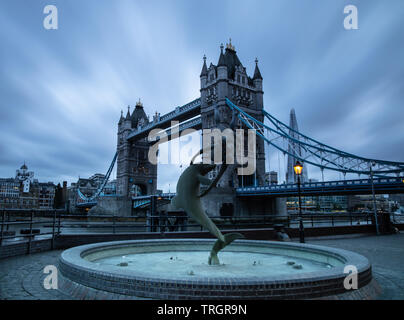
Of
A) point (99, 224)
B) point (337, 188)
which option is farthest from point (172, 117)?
point (99, 224)

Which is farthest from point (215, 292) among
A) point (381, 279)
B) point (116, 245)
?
point (116, 245)

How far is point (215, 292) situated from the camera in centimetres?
351

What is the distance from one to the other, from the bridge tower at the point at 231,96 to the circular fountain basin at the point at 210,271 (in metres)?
33.9

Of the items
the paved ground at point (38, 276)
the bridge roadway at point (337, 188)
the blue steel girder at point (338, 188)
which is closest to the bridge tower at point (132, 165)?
the bridge roadway at point (337, 188)

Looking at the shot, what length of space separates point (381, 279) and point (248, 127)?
38972mm

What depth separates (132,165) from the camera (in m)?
73.8

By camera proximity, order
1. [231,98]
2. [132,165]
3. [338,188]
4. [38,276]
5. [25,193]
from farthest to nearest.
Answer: [25,193], [132,165], [231,98], [338,188], [38,276]

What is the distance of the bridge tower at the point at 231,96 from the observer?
4403 cm

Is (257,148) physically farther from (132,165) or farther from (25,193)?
(25,193)

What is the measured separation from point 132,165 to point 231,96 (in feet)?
123

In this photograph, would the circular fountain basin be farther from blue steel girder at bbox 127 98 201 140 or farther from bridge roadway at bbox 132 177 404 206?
blue steel girder at bbox 127 98 201 140

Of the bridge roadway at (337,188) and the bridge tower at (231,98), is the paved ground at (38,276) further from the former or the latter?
the bridge tower at (231,98)
